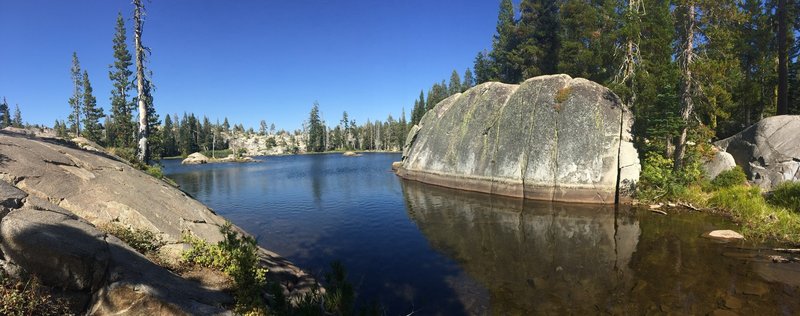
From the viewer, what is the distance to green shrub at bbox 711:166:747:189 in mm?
20688

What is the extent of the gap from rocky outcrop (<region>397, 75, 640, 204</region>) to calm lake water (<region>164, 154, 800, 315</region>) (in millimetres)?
2301

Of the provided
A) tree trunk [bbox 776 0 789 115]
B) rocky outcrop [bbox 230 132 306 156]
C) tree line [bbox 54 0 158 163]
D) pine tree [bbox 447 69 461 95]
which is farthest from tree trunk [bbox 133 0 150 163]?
rocky outcrop [bbox 230 132 306 156]

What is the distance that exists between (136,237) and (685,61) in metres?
29.8

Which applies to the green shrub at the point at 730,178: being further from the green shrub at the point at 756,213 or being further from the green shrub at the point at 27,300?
the green shrub at the point at 27,300

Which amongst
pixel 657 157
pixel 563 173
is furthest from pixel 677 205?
pixel 563 173

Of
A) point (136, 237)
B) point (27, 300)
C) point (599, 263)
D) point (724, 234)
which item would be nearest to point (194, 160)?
point (136, 237)

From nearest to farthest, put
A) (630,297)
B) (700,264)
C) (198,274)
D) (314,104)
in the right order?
(198,274) → (630,297) → (700,264) → (314,104)

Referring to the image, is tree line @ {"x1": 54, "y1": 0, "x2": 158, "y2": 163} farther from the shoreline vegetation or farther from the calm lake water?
the shoreline vegetation

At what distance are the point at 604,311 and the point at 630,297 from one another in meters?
1.42

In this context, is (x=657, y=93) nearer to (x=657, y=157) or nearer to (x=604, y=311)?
(x=657, y=157)

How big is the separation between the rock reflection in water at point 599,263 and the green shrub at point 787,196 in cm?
257

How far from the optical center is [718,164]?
73.0ft

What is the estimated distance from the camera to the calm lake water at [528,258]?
10.1 meters

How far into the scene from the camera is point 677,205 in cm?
2178
